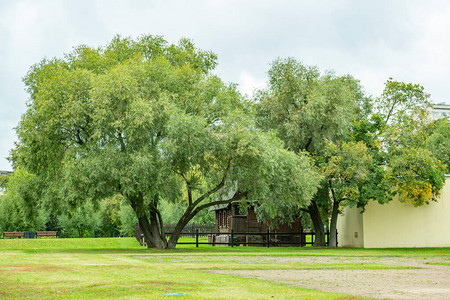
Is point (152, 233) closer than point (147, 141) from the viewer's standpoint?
No

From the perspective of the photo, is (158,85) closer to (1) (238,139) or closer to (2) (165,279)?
(1) (238,139)

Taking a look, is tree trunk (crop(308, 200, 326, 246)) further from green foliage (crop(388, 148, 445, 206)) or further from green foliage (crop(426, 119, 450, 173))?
green foliage (crop(426, 119, 450, 173))

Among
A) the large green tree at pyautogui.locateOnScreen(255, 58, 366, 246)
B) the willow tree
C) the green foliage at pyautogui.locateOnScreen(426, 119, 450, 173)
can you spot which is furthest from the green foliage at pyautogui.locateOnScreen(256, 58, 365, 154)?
the green foliage at pyautogui.locateOnScreen(426, 119, 450, 173)

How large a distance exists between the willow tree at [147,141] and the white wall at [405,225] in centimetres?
696

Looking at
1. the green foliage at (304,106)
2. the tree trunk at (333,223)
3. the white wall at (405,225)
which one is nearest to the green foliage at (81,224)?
the green foliage at (304,106)

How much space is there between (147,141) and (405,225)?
1726cm

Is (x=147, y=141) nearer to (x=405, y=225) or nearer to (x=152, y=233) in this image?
(x=152, y=233)

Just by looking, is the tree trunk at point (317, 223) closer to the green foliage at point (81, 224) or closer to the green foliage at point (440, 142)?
the green foliage at point (440, 142)

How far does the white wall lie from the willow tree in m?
6.96

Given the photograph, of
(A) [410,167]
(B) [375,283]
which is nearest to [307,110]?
(A) [410,167]

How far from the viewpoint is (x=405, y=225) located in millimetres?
33750

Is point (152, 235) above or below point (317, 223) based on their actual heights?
below

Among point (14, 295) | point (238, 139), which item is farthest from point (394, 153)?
point (14, 295)

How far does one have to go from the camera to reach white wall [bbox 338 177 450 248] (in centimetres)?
3359
